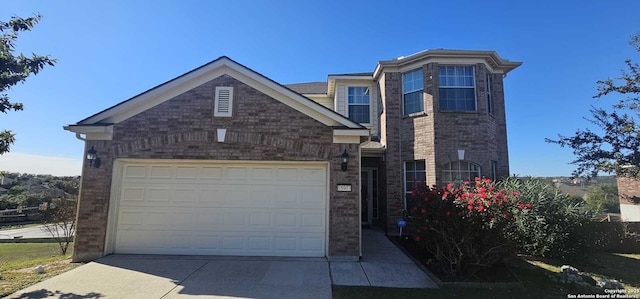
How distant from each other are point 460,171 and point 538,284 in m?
5.04

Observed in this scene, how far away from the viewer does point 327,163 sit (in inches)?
316

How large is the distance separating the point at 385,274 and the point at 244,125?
491cm

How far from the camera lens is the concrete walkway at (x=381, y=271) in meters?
6.09

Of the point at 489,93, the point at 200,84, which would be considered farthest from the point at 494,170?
the point at 200,84

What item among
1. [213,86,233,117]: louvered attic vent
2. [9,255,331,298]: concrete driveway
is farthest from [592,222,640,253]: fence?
[213,86,233,117]: louvered attic vent

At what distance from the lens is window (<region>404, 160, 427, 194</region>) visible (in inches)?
448

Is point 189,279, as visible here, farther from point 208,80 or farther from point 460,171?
point 460,171

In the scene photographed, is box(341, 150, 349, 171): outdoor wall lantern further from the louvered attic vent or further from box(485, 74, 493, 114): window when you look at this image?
box(485, 74, 493, 114): window

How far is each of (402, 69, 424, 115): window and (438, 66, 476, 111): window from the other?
0.72m

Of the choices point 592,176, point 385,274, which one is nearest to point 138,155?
point 385,274

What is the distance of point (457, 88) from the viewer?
1133 centimetres

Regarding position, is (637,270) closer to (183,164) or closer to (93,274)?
(183,164)

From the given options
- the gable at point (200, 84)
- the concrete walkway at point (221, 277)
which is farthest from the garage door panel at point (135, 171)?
the concrete walkway at point (221, 277)

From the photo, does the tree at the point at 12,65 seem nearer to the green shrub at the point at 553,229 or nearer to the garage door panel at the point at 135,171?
the garage door panel at the point at 135,171
